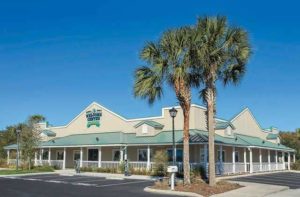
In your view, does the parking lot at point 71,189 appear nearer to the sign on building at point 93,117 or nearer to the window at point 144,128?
the window at point 144,128

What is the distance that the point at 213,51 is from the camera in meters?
21.5

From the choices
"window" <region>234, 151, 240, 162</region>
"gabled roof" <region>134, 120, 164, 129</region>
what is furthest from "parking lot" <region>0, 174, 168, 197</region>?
"window" <region>234, 151, 240, 162</region>

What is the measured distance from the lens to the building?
3628cm

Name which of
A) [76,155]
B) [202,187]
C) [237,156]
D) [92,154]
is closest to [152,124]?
[92,154]

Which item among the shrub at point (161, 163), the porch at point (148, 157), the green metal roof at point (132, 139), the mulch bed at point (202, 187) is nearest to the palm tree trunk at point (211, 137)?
the mulch bed at point (202, 187)

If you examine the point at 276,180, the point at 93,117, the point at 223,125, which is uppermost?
the point at 93,117

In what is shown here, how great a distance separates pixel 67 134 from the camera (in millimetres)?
48438

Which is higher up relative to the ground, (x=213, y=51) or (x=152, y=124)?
(x=213, y=51)

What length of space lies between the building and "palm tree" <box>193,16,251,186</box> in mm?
10553

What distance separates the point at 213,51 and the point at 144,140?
17587 millimetres

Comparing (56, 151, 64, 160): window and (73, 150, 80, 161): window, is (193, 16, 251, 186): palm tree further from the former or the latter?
(56, 151, 64, 160): window

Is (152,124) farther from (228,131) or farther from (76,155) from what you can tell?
(76,155)

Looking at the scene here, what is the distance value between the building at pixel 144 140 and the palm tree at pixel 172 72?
10300mm

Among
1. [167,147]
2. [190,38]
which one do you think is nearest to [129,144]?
[167,147]
